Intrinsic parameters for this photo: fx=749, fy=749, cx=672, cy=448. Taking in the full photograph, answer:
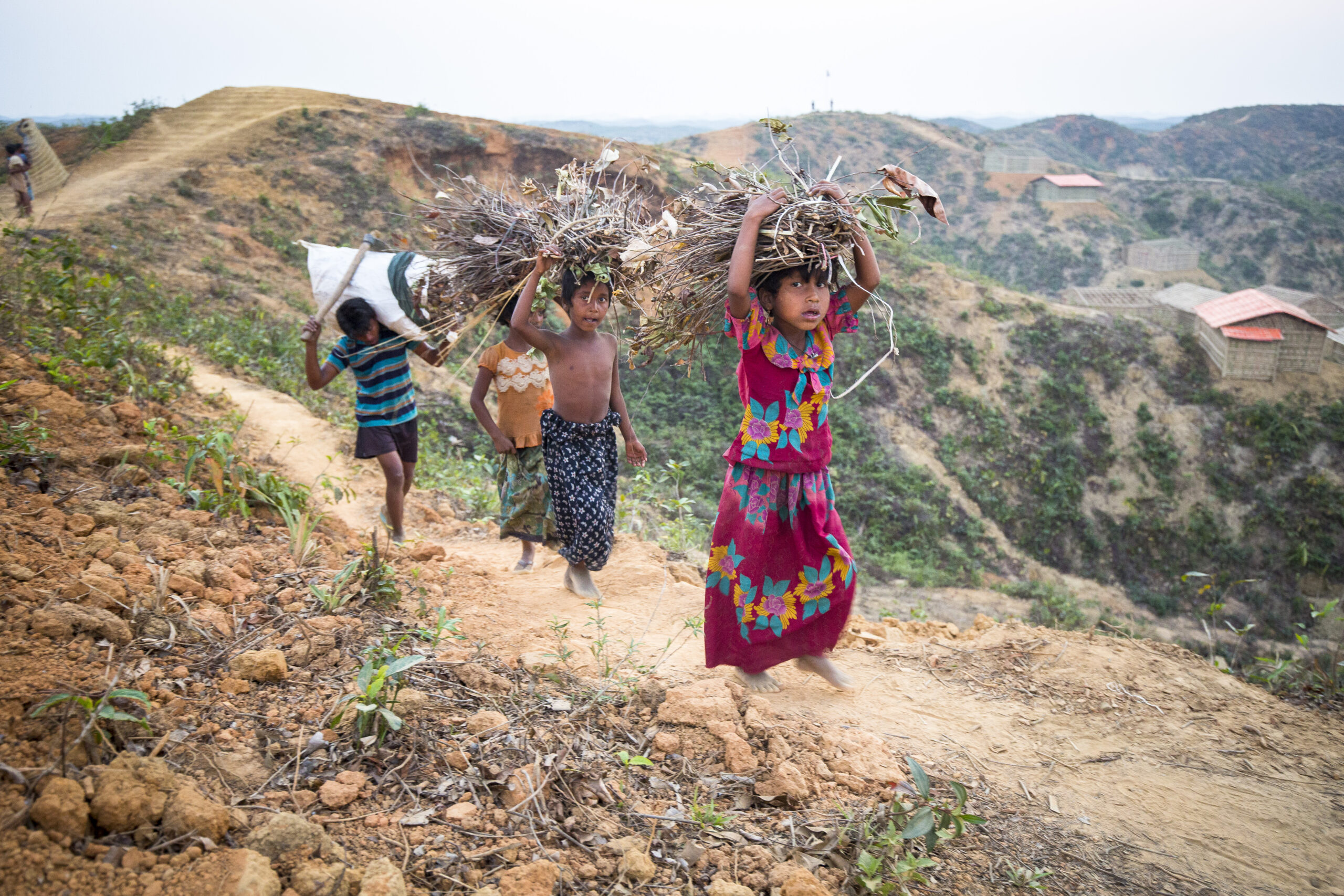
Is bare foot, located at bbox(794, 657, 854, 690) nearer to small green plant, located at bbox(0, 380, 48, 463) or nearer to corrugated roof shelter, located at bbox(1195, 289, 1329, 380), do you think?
small green plant, located at bbox(0, 380, 48, 463)

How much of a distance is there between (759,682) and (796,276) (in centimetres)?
150

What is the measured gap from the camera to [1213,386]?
54.3 feet

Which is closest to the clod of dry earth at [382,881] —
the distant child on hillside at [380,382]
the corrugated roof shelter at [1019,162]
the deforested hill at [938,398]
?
the distant child on hillside at [380,382]

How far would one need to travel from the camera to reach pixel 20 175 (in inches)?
425

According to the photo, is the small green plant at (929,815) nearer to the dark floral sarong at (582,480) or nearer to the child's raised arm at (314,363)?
the dark floral sarong at (582,480)

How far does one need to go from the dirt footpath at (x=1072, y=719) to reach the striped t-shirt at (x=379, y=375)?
2.83 ft

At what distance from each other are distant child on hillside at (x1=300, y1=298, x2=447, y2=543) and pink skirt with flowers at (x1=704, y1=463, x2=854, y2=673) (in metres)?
1.75

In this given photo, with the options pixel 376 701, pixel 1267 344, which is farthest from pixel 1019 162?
pixel 376 701

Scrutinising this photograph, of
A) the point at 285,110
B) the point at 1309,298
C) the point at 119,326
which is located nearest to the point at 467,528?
the point at 119,326

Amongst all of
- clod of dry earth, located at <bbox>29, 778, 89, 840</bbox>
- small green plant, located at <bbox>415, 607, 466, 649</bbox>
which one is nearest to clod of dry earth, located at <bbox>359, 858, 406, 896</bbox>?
clod of dry earth, located at <bbox>29, 778, 89, 840</bbox>

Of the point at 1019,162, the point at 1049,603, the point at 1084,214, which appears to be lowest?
the point at 1049,603

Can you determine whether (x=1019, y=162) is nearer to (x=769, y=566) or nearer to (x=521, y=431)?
(x=521, y=431)

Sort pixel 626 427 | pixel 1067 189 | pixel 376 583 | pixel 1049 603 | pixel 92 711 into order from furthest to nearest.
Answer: pixel 1067 189, pixel 1049 603, pixel 626 427, pixel 376 583, pixel 92 711

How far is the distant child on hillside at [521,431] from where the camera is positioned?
377 cm
